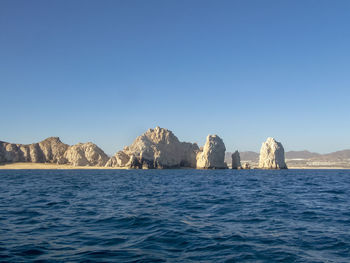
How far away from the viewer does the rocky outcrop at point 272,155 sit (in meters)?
142

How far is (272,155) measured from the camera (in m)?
143

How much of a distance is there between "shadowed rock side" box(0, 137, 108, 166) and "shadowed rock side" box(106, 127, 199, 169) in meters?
20.6

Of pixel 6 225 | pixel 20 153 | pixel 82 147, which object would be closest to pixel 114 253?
pixel 6 225

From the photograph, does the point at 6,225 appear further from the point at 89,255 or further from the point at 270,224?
the point at 270,224

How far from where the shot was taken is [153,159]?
138 m

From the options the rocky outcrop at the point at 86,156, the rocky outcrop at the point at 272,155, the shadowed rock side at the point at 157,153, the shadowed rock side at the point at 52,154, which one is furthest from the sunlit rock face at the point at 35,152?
the rocky outcrop at the point at 272,155

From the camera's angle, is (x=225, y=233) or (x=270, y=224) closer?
(x=225, y=233)

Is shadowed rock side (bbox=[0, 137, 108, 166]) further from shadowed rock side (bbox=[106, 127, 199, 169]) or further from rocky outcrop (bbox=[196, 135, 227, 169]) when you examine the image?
rocky outcrop (bbox=[196, 135, 227, 169])

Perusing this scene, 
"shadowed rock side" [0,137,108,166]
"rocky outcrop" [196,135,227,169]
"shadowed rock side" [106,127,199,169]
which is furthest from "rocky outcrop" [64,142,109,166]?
"rocky outcrop" [196,135,227,169]

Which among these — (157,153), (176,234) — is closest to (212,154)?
(157,153)

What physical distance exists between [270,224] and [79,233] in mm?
8623

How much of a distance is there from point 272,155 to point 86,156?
110 metres

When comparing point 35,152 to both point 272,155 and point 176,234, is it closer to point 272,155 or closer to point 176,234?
point 272,155

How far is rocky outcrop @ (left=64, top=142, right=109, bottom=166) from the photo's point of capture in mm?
166250
